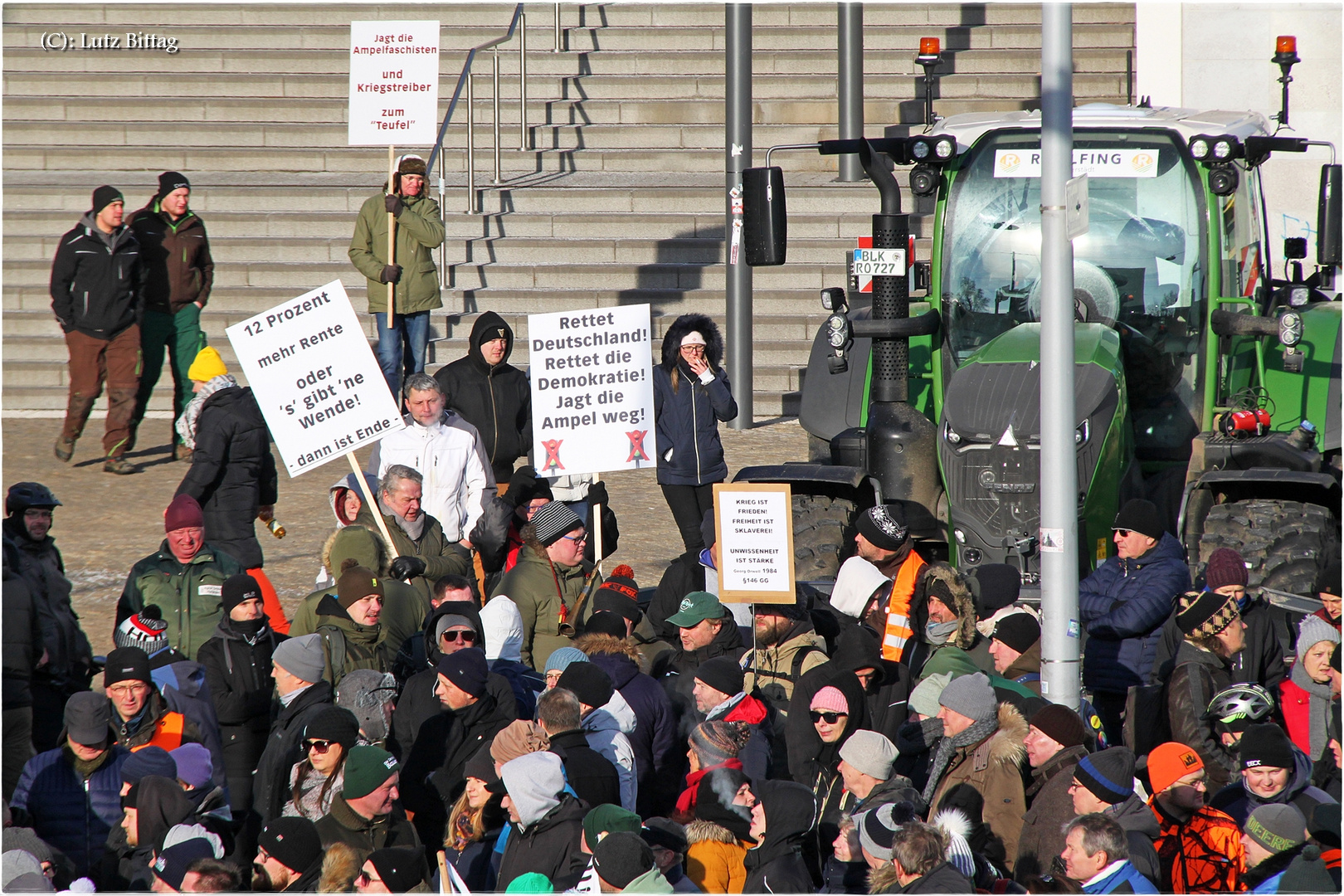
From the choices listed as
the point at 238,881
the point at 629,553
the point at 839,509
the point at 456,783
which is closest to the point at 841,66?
the point at 629,553

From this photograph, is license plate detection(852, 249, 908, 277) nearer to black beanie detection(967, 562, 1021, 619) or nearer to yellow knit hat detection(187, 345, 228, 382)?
black beanie detection(967, 562, 1021, 619)

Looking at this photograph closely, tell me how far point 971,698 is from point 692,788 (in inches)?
43.4

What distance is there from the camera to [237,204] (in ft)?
55.8

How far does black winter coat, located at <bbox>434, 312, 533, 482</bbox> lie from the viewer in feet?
31.6

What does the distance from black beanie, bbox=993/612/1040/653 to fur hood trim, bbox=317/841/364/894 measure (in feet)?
9.65

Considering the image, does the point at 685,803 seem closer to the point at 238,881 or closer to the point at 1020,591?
the point at 238,881

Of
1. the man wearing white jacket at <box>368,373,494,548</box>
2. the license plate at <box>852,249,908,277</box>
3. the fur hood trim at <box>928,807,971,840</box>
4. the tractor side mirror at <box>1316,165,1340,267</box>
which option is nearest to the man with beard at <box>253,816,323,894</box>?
the fur hood trim at <box>928,807,971,840</box>

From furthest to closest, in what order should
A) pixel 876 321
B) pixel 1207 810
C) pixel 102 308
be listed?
pixel 102 308 → pixel 876 321 → pixel 1207 810

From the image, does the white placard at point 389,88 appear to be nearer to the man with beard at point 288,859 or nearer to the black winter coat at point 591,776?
the black winter coat at point 591,776

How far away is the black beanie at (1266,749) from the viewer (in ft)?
18.4

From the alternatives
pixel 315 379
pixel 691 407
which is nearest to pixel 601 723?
pixel 315 379

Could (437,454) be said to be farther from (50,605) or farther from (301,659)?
(301,659)

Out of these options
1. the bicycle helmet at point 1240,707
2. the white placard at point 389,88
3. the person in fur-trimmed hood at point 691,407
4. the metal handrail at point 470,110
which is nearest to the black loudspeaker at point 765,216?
the person in fur-trimmed hood at point 691,407

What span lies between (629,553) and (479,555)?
2019mm
